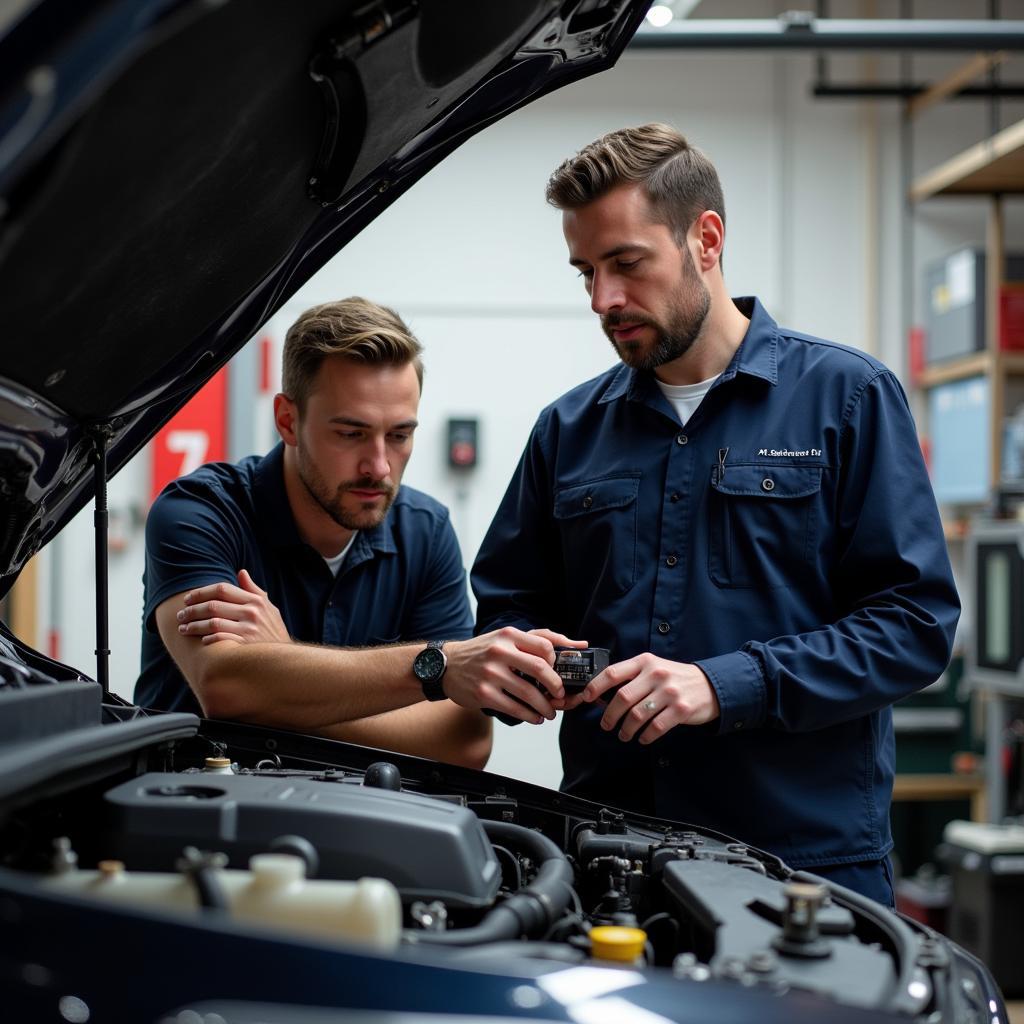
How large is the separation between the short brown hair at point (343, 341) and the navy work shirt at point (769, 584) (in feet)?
1.29

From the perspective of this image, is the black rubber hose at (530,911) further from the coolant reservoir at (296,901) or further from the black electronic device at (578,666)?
the black electronic device at (578,666)

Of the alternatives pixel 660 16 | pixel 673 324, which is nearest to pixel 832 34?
A: pixel 660 16

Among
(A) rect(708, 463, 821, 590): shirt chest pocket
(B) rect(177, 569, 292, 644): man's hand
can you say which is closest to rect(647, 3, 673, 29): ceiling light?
(A) rect(708, 463, 821, 590): shirt chest pocket

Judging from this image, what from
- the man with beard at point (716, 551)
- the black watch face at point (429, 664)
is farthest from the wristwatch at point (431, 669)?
the man with beard at point (716, 551)

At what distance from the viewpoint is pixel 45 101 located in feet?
2.71

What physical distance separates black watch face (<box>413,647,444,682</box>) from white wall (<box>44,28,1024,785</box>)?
10.2 ft

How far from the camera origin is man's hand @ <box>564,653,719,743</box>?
153 cm

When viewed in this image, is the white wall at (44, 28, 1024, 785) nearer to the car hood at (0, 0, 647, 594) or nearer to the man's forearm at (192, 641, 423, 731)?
the man's forearm at (192, 641, 423, 731)

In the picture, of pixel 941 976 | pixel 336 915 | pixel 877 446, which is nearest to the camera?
pixel 336 915

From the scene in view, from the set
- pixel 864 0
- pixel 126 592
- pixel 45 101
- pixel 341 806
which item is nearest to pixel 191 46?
pixel 45 101

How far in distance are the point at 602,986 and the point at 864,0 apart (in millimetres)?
5452

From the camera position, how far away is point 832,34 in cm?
366

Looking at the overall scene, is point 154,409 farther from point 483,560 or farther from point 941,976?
point 941,976

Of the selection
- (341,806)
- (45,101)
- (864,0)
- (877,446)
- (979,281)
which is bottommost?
(341,806)
